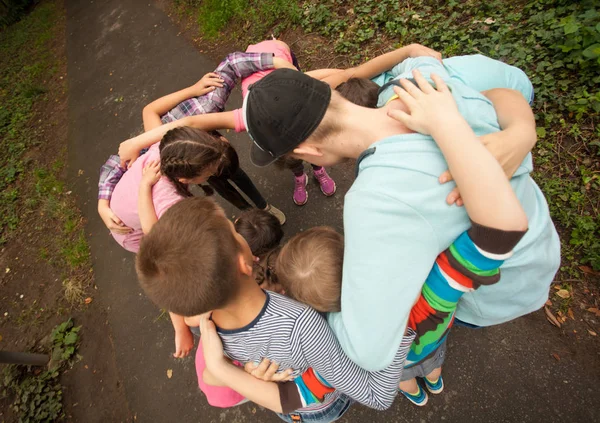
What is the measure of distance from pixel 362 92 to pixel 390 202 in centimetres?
110

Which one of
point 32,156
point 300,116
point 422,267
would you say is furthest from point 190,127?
point 32,156

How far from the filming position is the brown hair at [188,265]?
1283 millimetres

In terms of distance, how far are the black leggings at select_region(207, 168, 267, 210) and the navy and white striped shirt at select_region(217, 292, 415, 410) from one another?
62.5 inches

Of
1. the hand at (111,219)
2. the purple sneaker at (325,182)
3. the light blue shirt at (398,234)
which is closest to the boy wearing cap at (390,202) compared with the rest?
the light blue shirt at (398,234)

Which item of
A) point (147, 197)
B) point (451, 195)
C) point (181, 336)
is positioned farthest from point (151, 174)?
point (451, 195)

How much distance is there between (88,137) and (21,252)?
83.9 inches

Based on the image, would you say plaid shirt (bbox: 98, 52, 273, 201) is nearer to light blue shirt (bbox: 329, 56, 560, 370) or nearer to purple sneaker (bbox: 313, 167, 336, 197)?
purple sneaker (bbox: 313, 167, 336, 197)

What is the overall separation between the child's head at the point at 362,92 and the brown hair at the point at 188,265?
1190 millimetres

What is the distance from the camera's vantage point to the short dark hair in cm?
244

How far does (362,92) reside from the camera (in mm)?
1983

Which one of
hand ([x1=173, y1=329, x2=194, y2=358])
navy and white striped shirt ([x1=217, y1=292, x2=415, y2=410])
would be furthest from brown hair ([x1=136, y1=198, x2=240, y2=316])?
hand ([x1=173, y1=329, x2=194, y2=358])

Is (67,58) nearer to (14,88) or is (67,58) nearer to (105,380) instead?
(14,88)

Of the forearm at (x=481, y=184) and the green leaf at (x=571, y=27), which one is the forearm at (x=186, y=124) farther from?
the green leaf at (x=571, y=27)

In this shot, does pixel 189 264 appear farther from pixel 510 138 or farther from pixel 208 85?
pixel 208 85
